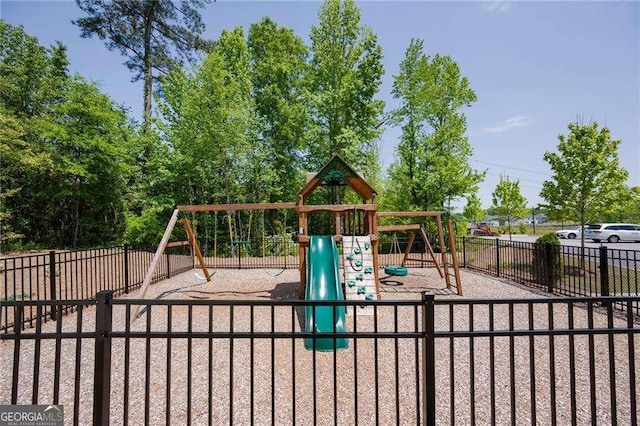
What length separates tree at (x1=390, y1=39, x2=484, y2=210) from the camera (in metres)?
16.9

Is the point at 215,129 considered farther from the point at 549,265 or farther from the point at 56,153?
the point at 549,265

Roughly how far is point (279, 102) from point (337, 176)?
1299cm

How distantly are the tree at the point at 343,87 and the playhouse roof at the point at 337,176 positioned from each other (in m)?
9.31

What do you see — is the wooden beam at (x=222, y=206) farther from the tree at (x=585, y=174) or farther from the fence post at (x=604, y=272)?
the tree at (x=585, y=174)

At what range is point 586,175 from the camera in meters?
10.7

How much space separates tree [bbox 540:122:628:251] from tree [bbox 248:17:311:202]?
41.2 ft

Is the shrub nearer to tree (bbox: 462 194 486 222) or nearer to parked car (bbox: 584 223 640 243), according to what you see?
tree (bbox: 462 194 486 222)

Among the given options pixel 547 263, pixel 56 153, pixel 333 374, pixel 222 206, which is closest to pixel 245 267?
pixel 222 206

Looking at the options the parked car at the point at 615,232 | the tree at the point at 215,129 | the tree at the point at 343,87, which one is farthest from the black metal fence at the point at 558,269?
the parked car at the point at 615,232

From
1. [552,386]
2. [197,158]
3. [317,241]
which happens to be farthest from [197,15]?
[552,386]

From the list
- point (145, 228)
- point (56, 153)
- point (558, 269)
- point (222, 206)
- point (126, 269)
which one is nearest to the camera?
point (222, 206)

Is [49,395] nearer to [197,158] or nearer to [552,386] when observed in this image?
[552,386]

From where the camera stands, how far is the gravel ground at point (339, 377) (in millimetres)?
2227

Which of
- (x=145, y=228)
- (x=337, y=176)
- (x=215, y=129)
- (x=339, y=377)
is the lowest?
(x=339, y=377)
